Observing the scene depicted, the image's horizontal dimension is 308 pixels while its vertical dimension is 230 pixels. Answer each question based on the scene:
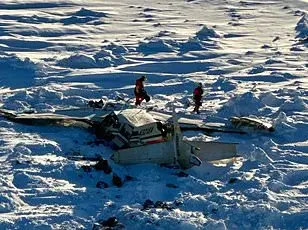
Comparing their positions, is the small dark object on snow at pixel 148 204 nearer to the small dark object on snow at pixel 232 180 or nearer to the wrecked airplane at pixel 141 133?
the wrecked airplane at pixel 141 133

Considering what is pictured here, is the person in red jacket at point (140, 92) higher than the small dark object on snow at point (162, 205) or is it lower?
higher

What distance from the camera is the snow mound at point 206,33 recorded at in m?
31.0

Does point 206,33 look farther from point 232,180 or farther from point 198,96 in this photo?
point 232,180

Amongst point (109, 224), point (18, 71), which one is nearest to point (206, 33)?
point (18, 71)

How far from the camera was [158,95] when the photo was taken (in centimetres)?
2223

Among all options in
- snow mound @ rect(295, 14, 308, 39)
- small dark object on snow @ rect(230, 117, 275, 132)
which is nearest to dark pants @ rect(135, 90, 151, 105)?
small dark object on snow @ rect(230, 117, 275, 132)

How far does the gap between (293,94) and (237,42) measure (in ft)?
30.1

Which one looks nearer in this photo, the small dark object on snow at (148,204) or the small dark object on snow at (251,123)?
the small dark object on snow at (148,204)

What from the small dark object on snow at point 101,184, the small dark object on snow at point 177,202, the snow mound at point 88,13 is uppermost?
the small dark object on snow at point 101,184

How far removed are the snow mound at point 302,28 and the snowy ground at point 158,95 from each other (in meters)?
0.10

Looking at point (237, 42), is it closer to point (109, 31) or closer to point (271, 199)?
point (109, 31)

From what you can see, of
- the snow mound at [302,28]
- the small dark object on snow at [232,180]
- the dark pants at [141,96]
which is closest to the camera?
the small dark object on snow at [232,180]

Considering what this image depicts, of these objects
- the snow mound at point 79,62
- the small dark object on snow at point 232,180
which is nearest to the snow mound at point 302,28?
the snow mound at point 79,62

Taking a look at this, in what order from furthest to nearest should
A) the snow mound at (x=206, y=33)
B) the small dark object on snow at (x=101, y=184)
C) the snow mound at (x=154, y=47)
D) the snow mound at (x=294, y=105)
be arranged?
the snow mound at (x=206, y=33), the snow mound at (x=154, y=47), the snow mound at (x=294, y=105), the small dark object on snow at (x=101, y=184)
